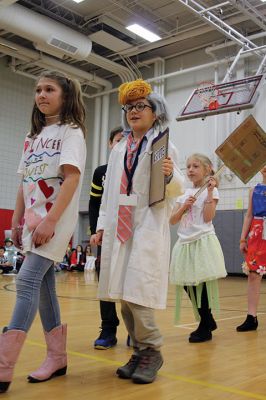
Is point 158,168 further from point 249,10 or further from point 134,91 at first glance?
point 249,10

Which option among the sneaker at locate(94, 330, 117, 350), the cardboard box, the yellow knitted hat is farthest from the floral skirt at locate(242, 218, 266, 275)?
the yellow knitted hat

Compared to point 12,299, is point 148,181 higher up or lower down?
higher up

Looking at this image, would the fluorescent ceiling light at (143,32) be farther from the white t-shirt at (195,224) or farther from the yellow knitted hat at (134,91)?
the yellow knitted hat at (134,91)

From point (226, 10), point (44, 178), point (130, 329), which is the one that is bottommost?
point (130, 329)

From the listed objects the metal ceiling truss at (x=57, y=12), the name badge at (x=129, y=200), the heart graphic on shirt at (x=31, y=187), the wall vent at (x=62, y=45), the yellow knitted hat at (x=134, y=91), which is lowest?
the name badge at (x=129, y=200)

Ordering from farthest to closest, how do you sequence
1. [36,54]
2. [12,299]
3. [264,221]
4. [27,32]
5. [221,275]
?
[36,54] → [27,32] → [12,299] → [264,221] → [221,275]

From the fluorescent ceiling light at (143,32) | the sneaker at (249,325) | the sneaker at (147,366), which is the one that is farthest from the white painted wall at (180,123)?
the sneaker at (147,366)

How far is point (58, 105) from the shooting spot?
2180mm

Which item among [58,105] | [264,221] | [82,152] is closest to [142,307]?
[82,152]

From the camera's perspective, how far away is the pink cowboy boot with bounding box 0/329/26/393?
1.80 meters

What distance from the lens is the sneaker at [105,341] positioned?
108 inches

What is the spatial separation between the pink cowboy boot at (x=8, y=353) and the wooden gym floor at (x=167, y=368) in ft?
0.18

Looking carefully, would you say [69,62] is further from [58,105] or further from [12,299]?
[58,105]

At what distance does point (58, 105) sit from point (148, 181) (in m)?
0.56
